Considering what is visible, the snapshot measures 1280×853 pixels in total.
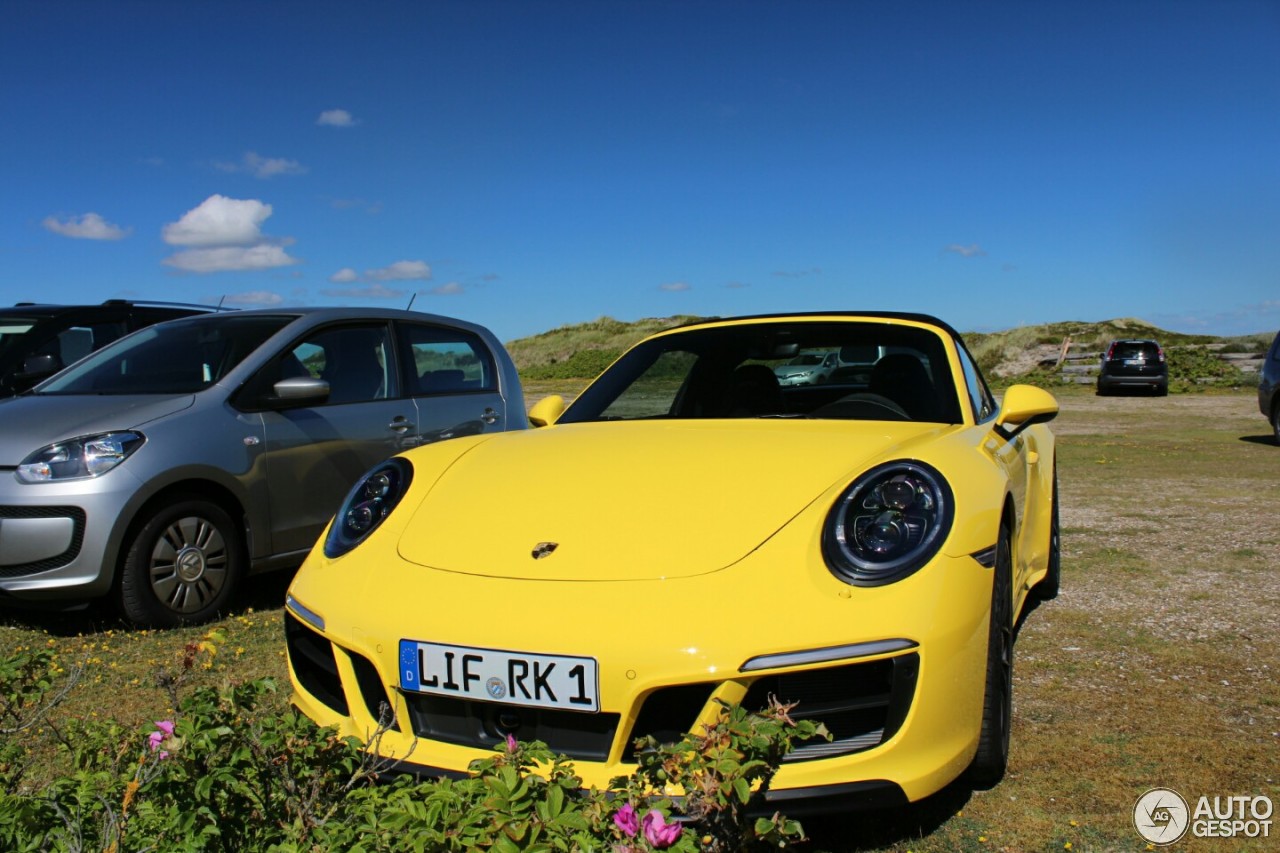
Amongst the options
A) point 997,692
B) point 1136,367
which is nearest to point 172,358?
point 997,692

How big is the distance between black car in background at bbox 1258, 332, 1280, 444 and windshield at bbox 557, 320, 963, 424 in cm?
1142

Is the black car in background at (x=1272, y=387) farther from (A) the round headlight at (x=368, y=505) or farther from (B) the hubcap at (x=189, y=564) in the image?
(A) the round headlight at (x=368, y=505)

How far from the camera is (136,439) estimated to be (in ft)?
15.2

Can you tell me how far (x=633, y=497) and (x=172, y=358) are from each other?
359 centimetres

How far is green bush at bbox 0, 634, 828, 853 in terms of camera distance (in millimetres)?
1708

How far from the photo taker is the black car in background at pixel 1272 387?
13328 millimetres

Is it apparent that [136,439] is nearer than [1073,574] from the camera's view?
Yes

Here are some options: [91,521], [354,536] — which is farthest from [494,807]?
[91,521]

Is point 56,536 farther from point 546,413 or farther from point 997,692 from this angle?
point 997,692

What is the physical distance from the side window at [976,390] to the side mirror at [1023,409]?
0.08 meters

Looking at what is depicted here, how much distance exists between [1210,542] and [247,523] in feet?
17.8

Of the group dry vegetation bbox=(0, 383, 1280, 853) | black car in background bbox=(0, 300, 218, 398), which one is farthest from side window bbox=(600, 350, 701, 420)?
black car in background bbox=(0, 300, 218, 398)

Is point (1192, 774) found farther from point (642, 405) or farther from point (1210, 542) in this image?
point (1210, 542)

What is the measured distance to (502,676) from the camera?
2363 mm
